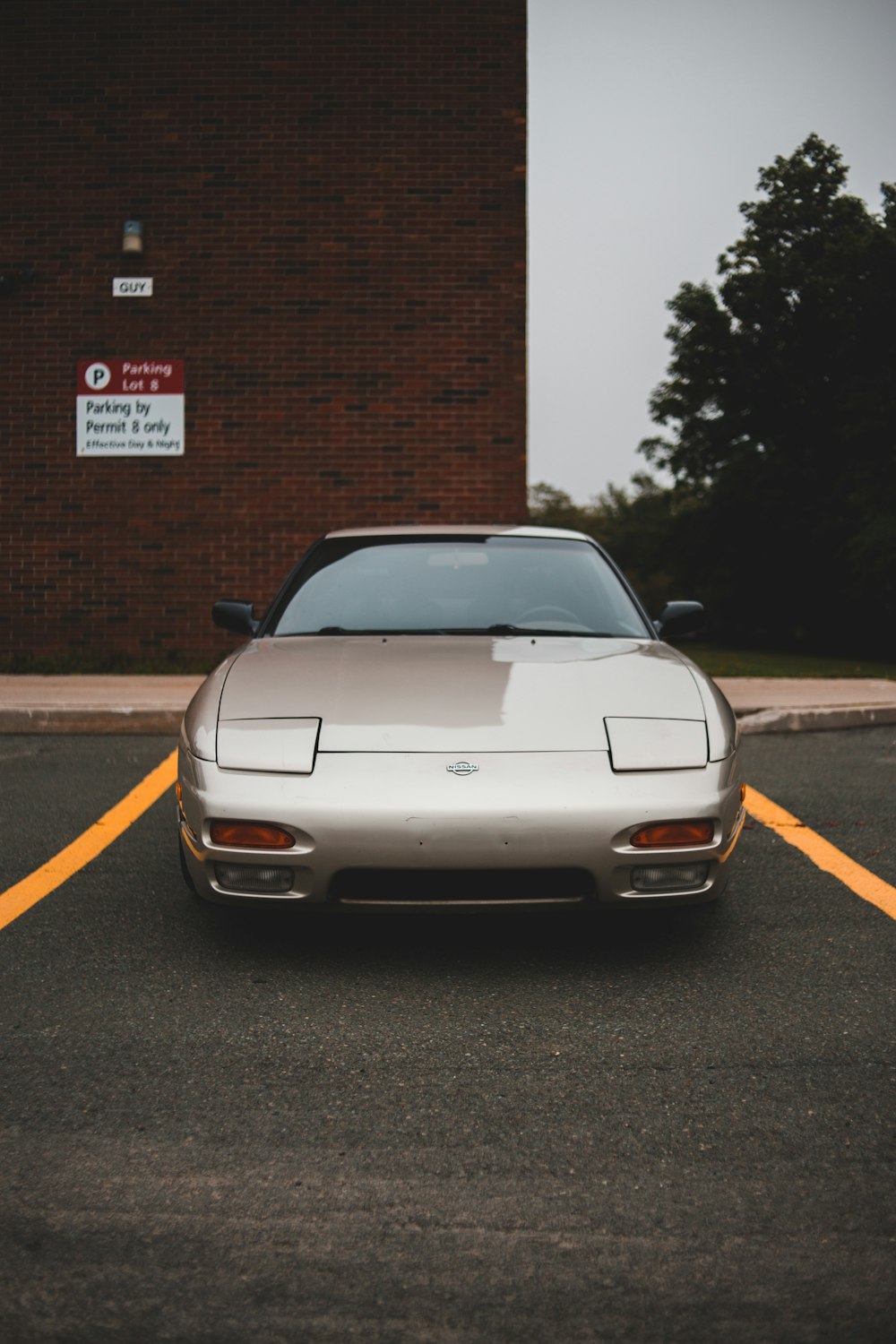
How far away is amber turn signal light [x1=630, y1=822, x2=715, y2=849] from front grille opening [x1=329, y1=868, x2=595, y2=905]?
0.17 m

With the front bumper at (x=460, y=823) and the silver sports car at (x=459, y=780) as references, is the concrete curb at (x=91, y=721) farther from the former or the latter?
the front bumper at (x=460, y=823)

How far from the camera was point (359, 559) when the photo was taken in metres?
4.66

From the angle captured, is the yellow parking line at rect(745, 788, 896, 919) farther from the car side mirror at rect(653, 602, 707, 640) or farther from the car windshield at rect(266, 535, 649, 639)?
the car windshield at rect(266, 535, 649, 639)

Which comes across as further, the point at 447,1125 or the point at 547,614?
the point at 547,614

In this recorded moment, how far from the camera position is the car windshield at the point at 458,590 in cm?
423

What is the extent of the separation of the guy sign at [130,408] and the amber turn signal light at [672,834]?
8.43 m

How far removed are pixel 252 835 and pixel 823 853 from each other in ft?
7.87

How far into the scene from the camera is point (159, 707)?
7305 mm

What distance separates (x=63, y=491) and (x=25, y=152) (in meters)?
3.06

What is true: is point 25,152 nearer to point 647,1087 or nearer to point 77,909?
point 77,909

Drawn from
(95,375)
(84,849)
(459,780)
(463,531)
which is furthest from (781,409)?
(459,780)

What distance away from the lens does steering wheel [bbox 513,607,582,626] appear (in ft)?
14.1

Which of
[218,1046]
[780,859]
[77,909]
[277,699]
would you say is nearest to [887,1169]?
[218,1046]

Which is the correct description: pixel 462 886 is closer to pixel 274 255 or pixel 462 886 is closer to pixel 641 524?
pixel 274 255
